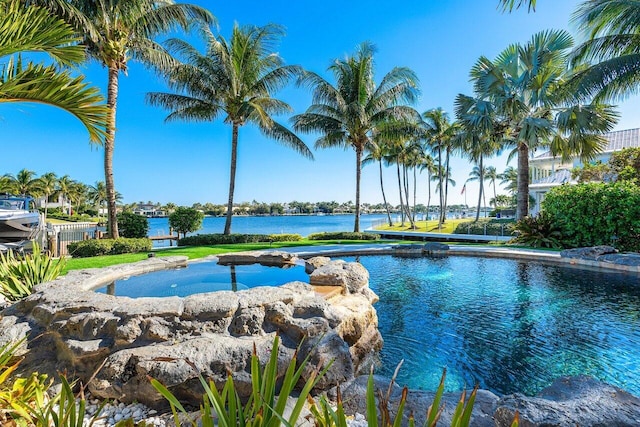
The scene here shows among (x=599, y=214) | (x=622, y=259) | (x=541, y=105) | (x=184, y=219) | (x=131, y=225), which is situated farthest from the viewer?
(x=184, y=219)

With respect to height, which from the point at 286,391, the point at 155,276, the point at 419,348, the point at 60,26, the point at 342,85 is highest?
the point at 342,85

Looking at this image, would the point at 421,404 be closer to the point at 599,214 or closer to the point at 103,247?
the point at 103,247

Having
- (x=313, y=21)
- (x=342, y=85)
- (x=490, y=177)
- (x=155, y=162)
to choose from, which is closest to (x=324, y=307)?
(x=313, y=21)

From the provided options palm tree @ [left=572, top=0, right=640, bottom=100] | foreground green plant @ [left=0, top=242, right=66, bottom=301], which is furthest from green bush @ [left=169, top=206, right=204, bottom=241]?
palm tree @ [left=572, top=0, right=640, bottom=100]

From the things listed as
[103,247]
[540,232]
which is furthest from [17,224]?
[540,232]

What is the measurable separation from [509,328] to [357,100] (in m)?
15.9

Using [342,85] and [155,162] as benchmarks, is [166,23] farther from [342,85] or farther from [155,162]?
[155,162]

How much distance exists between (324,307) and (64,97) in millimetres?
3547

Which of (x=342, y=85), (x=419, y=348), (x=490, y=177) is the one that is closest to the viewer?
(x=419, y=348)

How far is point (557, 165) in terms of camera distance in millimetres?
30500

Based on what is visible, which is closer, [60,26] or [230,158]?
[60,26]

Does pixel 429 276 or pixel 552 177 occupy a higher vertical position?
pixel 552 177

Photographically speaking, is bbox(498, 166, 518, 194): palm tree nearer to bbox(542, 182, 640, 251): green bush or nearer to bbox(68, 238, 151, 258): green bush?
bbox(542, 182, 640, 251): green bush

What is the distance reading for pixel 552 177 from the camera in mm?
26562
